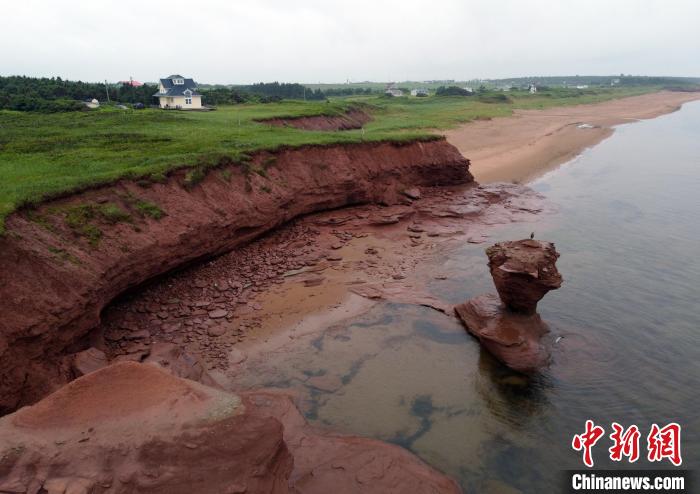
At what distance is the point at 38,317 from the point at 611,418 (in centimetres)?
1273

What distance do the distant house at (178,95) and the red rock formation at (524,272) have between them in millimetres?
48031

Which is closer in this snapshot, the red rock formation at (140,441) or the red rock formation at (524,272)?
the red rock formation at (140,441)

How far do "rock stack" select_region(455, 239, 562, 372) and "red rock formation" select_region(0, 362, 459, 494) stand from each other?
7.30 meters

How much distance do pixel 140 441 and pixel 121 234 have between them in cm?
885

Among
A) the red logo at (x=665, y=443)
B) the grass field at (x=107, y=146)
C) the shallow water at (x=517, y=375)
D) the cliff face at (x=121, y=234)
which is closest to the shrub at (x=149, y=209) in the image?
the cliff face at (x=121, y=234)

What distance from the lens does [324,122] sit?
42062 millimetres

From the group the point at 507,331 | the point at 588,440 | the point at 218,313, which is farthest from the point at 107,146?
the point at 588,440

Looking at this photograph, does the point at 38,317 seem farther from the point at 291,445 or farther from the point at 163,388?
the point at 291,445

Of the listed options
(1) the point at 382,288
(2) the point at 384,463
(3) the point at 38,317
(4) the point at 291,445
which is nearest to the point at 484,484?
(2) the point at 384,463

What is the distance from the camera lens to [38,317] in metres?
9.65

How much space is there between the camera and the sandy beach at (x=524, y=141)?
116ft

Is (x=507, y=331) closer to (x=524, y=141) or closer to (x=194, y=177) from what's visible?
(x=194, y=177)

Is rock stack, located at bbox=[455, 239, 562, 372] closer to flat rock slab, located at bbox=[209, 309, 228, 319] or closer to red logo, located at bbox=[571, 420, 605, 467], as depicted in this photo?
red logo, located at bbox=[571, 420, 605, 467]

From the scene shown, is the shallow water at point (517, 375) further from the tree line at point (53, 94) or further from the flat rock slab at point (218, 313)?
the tree line at point (53, 94)
